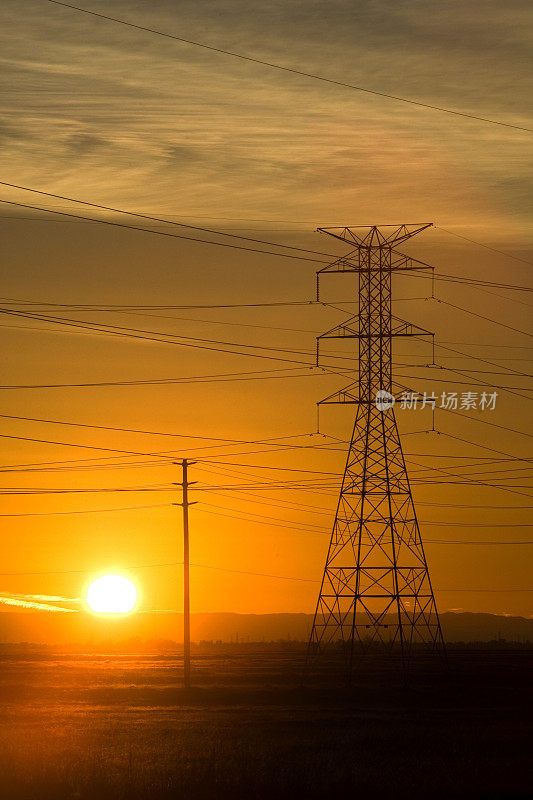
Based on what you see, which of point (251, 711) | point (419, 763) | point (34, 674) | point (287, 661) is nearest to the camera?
point (419, 763)

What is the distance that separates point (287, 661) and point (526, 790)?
3526 inches

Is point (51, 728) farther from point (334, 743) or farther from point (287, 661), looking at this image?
point (287, 661)

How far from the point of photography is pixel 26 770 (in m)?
35.1

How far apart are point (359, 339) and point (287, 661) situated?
206 ft

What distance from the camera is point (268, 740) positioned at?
44.0m

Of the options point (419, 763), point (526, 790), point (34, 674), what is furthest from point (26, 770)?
point (34, 674)

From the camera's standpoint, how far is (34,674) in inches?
3952

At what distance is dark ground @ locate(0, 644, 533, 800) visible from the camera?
33500 mm

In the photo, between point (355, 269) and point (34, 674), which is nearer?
point (355, 269)

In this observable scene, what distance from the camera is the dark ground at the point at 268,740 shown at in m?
33.5

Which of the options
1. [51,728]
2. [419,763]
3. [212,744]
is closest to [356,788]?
[419,763]

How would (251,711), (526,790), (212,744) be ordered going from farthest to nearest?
(251,711), (212,744), (526,790)

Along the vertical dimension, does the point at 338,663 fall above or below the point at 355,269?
below

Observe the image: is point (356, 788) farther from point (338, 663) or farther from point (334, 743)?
point (338, 663)
